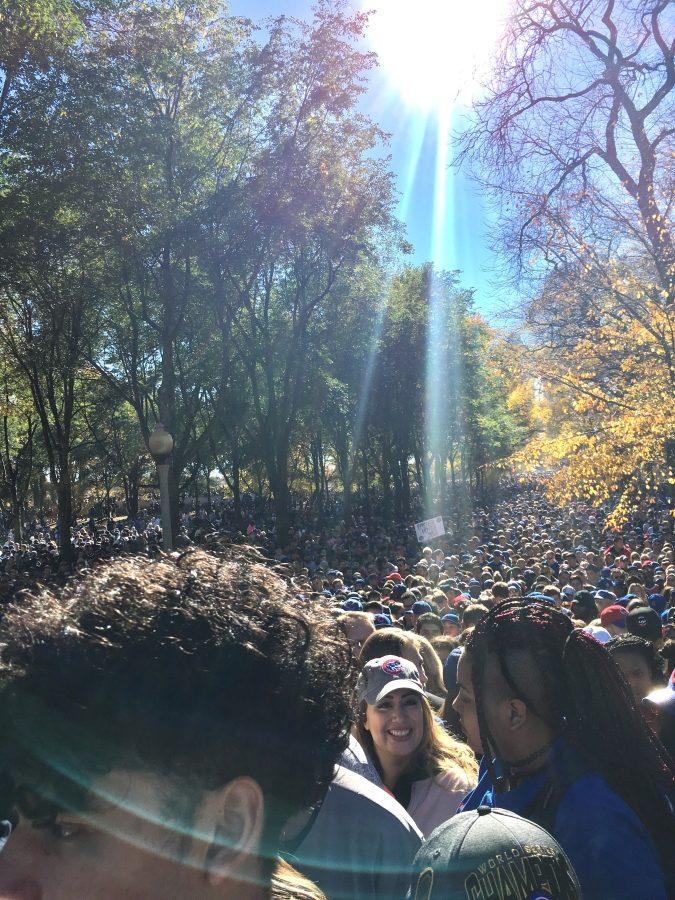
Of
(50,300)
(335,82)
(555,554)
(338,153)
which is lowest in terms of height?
(555,554)

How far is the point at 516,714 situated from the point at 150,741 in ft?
4.49

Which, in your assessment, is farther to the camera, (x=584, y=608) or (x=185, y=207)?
(x=185, y=207)

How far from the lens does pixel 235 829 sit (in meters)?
1.22

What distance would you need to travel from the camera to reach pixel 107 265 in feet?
65.6

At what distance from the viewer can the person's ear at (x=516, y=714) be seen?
221cm

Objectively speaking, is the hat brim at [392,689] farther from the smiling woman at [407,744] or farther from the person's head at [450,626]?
the person's head at [450,626]

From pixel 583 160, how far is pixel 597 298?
3.63 metres

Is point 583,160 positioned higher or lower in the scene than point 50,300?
lower

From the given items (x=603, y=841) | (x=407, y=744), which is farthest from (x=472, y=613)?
(x=603, y=841)

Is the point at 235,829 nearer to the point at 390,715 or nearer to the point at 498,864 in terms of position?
the point at 498,864

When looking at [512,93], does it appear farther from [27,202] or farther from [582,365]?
[27,202]

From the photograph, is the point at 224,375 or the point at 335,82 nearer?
the point at 335,82

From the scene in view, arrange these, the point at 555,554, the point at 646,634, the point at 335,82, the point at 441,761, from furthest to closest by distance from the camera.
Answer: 1. the point at 335,82
2. the point at 555,554
3. the point at 646,634
4. the point at 441,761

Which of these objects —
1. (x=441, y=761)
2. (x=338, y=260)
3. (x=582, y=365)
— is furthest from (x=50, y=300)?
(x=441, y=761)
